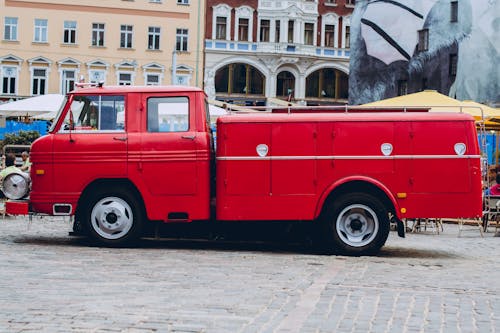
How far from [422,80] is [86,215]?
42.4m

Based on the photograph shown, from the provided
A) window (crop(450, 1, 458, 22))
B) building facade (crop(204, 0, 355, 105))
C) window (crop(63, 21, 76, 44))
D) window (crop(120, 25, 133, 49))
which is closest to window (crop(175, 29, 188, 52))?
building facade (crop(204, 0, 355, 105))

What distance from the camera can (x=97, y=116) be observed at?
12.6m

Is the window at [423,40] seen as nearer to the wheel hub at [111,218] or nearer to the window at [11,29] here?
the window at [11,29]

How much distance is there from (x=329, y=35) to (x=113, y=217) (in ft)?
189

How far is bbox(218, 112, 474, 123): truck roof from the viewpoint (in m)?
12.1

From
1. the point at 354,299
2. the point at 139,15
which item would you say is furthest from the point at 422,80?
the point at 354,299

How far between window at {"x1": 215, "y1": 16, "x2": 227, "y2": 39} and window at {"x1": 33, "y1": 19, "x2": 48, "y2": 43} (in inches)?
483

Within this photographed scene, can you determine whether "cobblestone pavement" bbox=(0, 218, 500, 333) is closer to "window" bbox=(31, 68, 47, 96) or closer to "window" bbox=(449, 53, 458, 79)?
"window" bbox=(449, 53, 458, 79)

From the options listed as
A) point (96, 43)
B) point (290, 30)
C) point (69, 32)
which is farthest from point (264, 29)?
point (69, 32)

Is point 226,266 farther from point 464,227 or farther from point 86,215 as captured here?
point 464,227

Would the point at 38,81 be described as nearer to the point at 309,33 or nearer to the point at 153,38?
the point at 153,38

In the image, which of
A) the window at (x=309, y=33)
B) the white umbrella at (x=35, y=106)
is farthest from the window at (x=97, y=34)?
the white umbrella at (x=35, y=106)

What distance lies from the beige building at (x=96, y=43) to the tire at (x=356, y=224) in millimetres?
51765

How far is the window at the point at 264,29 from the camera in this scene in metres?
66.7
